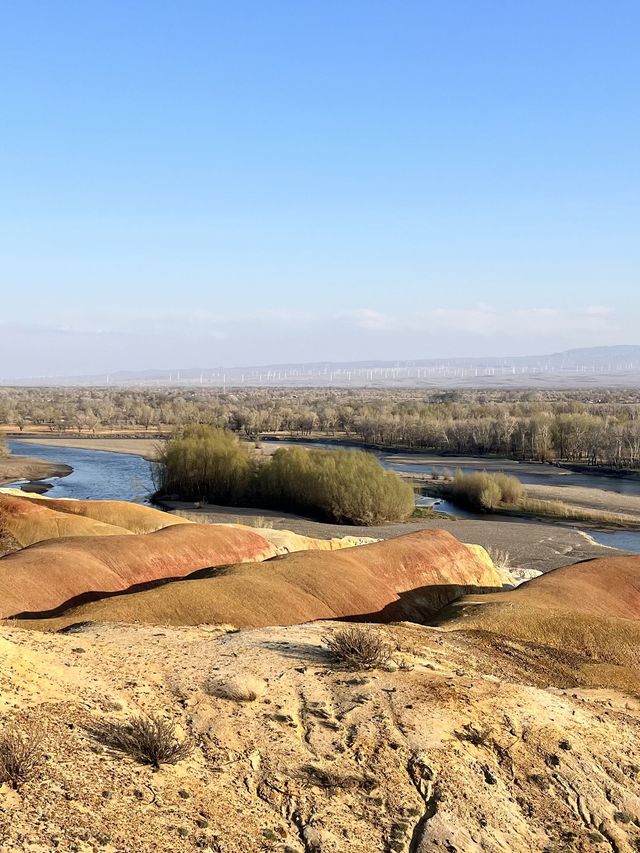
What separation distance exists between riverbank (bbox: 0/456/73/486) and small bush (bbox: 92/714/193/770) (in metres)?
65.8

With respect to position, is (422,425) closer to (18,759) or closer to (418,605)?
(418,605)

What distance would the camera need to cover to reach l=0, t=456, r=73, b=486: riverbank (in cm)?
7381

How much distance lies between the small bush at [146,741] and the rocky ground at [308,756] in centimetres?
11

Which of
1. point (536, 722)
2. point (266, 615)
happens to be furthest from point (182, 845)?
point (266, 615)

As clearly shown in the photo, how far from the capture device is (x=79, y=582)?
23.1m

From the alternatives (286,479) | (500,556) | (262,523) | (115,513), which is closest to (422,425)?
(286,479)

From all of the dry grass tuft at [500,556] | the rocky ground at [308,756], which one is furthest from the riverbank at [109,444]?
the rocky ground at [308,756]

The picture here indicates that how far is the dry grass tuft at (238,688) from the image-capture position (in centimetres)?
1129

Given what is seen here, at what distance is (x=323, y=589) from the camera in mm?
24047

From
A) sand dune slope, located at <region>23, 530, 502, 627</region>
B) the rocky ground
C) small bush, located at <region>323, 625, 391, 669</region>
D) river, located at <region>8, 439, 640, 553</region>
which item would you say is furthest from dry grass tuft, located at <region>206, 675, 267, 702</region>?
river, located at <region>8, 439, 640, 553</region>

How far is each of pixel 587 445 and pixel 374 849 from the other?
90.8m

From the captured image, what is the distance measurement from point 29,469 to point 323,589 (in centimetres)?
6171

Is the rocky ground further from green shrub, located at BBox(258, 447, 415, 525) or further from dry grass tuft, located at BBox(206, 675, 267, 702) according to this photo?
green shrub, located at BBox(258, 447, 415, 525)

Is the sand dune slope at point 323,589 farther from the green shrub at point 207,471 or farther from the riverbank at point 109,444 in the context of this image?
the riverbank at point 109,444
